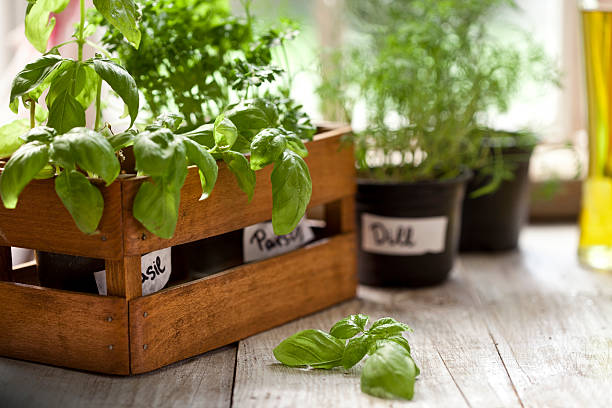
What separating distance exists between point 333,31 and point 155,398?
973 mm

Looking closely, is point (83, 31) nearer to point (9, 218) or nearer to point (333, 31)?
point (9, 218)

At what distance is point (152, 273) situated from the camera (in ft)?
2.85

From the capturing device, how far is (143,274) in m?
0.85

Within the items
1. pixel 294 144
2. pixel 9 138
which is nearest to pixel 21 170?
pixel 9 138

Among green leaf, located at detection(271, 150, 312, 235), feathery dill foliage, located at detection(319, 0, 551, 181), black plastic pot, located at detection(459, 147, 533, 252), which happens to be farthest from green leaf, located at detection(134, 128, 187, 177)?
black plastic pot, located at detection(459, 147, 533, 252)

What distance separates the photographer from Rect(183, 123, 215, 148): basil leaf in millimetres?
860

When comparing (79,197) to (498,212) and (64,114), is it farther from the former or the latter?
(498,212)

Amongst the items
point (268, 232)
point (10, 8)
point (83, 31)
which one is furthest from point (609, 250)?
point (10, 8)

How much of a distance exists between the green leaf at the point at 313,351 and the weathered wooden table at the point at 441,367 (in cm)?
1

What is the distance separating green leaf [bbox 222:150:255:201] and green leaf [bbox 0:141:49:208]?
0.65ft

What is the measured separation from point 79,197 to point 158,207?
2.9 inches

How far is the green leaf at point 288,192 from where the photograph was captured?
838 millimetres

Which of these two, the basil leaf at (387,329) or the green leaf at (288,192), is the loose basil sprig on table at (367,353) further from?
the green leaf at (288,192)

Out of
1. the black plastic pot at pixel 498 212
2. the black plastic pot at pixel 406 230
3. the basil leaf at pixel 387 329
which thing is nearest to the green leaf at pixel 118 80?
the basil leaf at pixel 387 329
